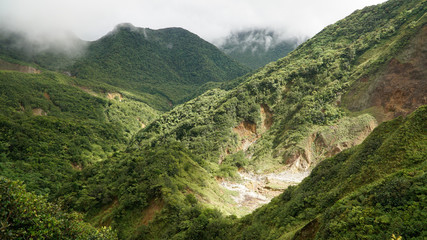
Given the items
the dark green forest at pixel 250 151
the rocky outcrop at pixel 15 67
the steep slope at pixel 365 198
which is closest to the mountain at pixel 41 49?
the rocky outcrop at pixel 15 67

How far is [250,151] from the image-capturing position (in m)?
54.2

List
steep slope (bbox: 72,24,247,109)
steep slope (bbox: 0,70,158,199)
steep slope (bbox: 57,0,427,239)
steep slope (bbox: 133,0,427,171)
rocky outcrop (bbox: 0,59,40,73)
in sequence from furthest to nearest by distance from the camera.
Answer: steep slope (bbox: 72,24,247,109)
rocky outcrop (bbox: 0,59,40,73)
steep slope (bbox: 133,0,427,171)
steep slope (bbox: 0,70,158,199)
steep slope (bbox: 57,0,427,239)

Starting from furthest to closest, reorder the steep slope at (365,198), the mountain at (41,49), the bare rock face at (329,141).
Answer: the mountain at (41,49), the bare rock face at (329,141), the steep slope at (365,198)

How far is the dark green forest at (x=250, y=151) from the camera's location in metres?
10.7

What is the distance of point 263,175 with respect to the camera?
4484 cm

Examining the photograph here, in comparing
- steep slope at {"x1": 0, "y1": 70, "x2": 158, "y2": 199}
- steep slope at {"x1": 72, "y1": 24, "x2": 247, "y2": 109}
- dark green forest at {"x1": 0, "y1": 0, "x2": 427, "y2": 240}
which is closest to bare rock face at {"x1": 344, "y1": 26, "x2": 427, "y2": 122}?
dark green forest at {"x1": 0, "y1": 0, "x2": 427, "y2": 240}

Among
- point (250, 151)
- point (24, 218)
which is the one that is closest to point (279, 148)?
point (250, 151)

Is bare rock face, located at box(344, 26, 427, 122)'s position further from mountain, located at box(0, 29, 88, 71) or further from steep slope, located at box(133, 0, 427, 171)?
mountain, located at box(0, 29, 88, 71)

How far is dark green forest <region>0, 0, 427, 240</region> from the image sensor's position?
10702 mm

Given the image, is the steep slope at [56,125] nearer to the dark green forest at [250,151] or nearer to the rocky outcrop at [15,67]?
the dark green forest at [250,151]

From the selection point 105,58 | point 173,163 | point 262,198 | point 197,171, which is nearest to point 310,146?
point 262,198

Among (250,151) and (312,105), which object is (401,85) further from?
(250,151)

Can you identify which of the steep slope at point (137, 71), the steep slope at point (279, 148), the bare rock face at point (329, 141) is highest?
the steep slope at point (137, 71)

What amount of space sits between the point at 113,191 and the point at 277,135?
3616 cm
